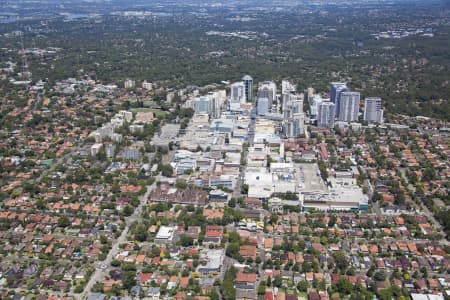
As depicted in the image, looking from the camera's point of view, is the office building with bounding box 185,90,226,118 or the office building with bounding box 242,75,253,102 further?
the office building with bounding box 242,75,253,102

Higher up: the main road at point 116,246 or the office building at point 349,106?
the office building at point 349,106

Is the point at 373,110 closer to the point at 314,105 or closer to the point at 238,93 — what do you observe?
the point at 314,105

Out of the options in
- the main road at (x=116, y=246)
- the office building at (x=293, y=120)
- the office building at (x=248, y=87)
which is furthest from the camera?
the office building at (x=248, y=87)

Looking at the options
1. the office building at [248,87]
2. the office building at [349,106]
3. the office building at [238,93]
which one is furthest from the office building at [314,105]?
the office building at [238,93]

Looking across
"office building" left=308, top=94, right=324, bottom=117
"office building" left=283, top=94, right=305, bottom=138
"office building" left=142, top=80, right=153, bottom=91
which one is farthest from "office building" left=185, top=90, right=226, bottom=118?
"office building" left=142, top=80, right=153, bottom=91

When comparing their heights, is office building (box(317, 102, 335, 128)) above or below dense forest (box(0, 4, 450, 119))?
below

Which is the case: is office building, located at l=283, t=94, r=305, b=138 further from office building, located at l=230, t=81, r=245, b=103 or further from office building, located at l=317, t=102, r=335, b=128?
office building, located at l=230, t=81, r=245, b=103

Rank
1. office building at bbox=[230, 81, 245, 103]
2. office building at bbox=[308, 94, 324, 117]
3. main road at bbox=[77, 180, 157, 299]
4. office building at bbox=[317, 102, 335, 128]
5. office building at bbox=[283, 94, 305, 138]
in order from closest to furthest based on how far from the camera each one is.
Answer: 1. main road at bbox=[77, 180, 157, 299]
2. office building at bbox=[283, 94, 305, 138]
3. office building at bbox=[317, 102, 335, 128]
4. office building at bbox=[308, 94, 324, 117]
5. office building at bbox=[230, 81, 245, 103]

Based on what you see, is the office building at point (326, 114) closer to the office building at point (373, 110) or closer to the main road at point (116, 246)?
the office building at point (373, 110)
